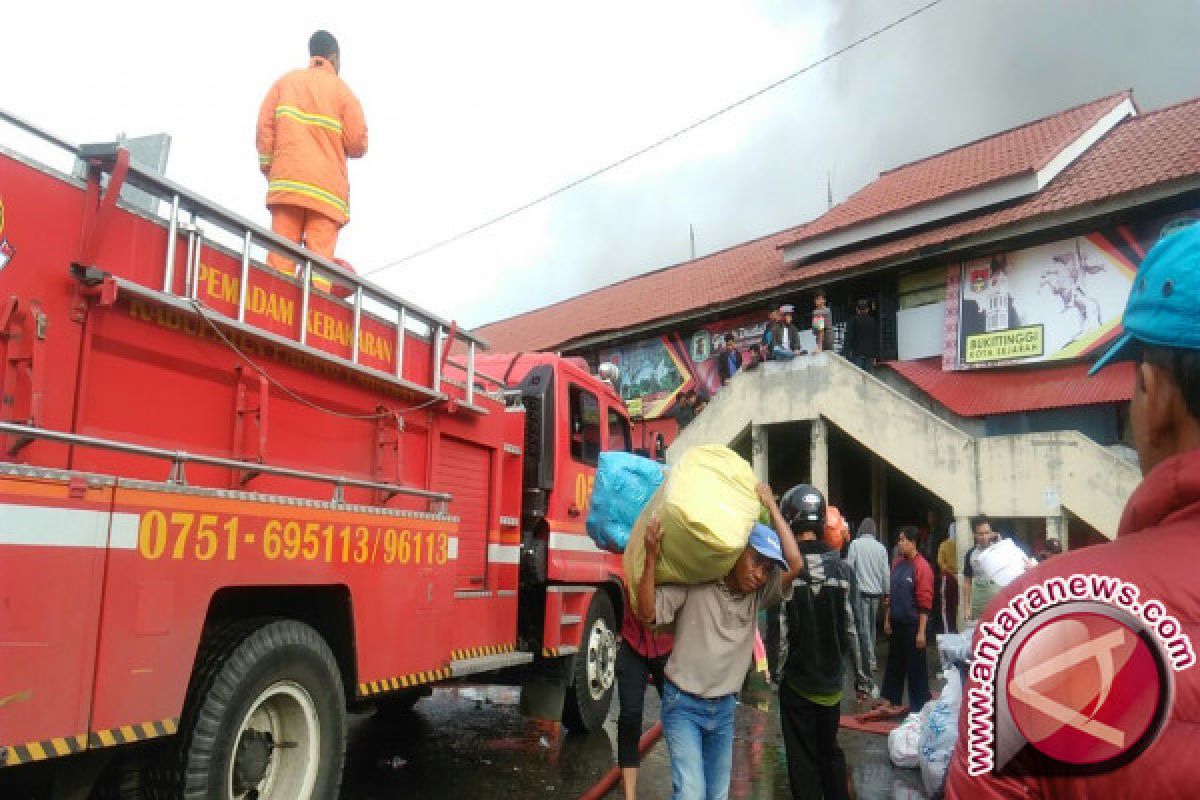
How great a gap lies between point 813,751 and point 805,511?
4.01ft

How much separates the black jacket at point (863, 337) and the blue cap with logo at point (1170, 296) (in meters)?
15.0

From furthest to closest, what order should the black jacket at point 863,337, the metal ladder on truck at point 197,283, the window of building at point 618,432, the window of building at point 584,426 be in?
the black jacket at point 863,337, the window of building at point 618,432, the window of building at point 584,426, the metal ladder on truck at point 197,283

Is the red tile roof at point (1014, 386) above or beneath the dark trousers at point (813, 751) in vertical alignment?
above

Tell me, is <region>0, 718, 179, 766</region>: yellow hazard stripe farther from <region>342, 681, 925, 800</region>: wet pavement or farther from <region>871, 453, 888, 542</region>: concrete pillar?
<region>871, 453, 888, 542</region>: concrete pillar

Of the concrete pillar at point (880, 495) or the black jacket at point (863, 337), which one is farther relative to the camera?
the concrete pillar at point (880, 495)

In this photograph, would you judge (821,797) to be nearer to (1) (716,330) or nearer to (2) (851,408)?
(2) (851,408)

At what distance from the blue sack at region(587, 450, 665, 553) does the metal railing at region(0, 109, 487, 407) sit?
126 cm

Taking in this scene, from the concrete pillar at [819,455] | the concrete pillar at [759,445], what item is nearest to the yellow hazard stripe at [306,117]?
the concrete pillar at [819,455]

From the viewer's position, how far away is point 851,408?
1356 cm

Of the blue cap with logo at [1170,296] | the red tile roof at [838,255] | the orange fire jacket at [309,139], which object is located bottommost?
the blue cap with logo at [1170,296]

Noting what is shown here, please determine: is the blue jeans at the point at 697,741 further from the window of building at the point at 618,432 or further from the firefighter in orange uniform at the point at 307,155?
the window of building at the point at 618,432

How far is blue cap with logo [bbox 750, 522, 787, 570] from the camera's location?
11.8ft

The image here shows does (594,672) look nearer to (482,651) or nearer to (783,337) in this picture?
(482,651)

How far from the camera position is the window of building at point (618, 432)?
7770 mm
